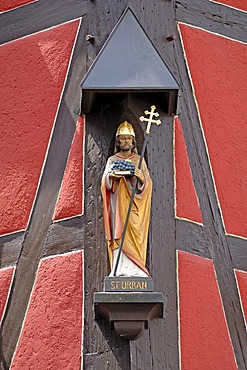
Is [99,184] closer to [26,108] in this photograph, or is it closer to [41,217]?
[41,217]

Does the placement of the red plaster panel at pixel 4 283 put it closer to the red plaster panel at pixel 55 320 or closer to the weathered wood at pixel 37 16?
the red plaster panel at pixel 55 320

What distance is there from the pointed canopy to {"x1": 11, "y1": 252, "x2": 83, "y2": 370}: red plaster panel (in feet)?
2.91

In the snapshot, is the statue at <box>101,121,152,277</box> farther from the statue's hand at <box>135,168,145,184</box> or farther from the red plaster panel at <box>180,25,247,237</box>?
the red plaster panel at <box>180,25,247,237</box>

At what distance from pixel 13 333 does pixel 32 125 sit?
119 centimetres

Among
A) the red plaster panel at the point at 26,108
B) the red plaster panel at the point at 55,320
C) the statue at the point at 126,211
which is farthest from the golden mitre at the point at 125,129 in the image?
the red plaster panel at the point at 55,320

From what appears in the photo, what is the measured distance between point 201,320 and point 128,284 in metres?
0.51

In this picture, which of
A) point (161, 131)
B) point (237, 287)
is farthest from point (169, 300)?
point (161, 131)

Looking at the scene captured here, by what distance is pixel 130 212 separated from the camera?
6.37 meters

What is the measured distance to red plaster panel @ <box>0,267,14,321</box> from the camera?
6562mm

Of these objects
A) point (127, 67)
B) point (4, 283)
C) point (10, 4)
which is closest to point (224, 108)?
point (127, 67)

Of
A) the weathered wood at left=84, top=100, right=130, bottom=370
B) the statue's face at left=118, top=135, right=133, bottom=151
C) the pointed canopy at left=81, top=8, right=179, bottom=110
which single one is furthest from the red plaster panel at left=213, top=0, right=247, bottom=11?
the statue's face at left=118, top=135, right=133, bottom=151

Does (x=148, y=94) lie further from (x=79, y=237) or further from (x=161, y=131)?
(x=79, y=237)

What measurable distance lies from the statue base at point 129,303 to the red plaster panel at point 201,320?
277 millimetres

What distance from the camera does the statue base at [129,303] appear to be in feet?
20.1
